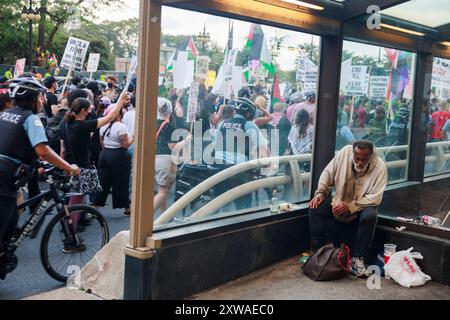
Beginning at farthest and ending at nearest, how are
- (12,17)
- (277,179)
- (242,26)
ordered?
(12,17) < (277,179) < (242,26)

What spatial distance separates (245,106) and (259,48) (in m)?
0.59

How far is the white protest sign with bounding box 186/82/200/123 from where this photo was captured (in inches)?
184

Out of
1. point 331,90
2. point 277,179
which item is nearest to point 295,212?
point 277,179

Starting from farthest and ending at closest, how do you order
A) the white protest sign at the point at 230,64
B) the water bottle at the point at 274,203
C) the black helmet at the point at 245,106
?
1. the water bottle at the point at 274,203
2. the black helmet at the point at 245,106
3. the white protest sign at the point at 230,64

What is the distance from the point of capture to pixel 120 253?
4590 mm

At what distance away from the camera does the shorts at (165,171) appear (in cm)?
441

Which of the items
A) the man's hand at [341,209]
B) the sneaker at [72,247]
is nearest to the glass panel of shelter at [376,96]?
the man's hand at [341,209]

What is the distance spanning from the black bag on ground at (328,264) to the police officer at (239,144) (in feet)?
2.74

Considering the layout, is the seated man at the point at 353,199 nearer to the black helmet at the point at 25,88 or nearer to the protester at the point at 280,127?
the protester at the point at 280,127

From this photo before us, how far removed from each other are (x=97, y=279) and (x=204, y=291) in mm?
946

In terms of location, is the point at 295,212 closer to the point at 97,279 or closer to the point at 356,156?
the point at 356,156

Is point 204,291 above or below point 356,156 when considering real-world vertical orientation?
below

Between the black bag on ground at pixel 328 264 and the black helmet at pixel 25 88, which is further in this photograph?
the black bag on ground at pixel 328 264

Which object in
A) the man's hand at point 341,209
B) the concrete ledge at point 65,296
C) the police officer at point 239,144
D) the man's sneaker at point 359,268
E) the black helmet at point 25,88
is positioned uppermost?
the black helmet at point 25,88
